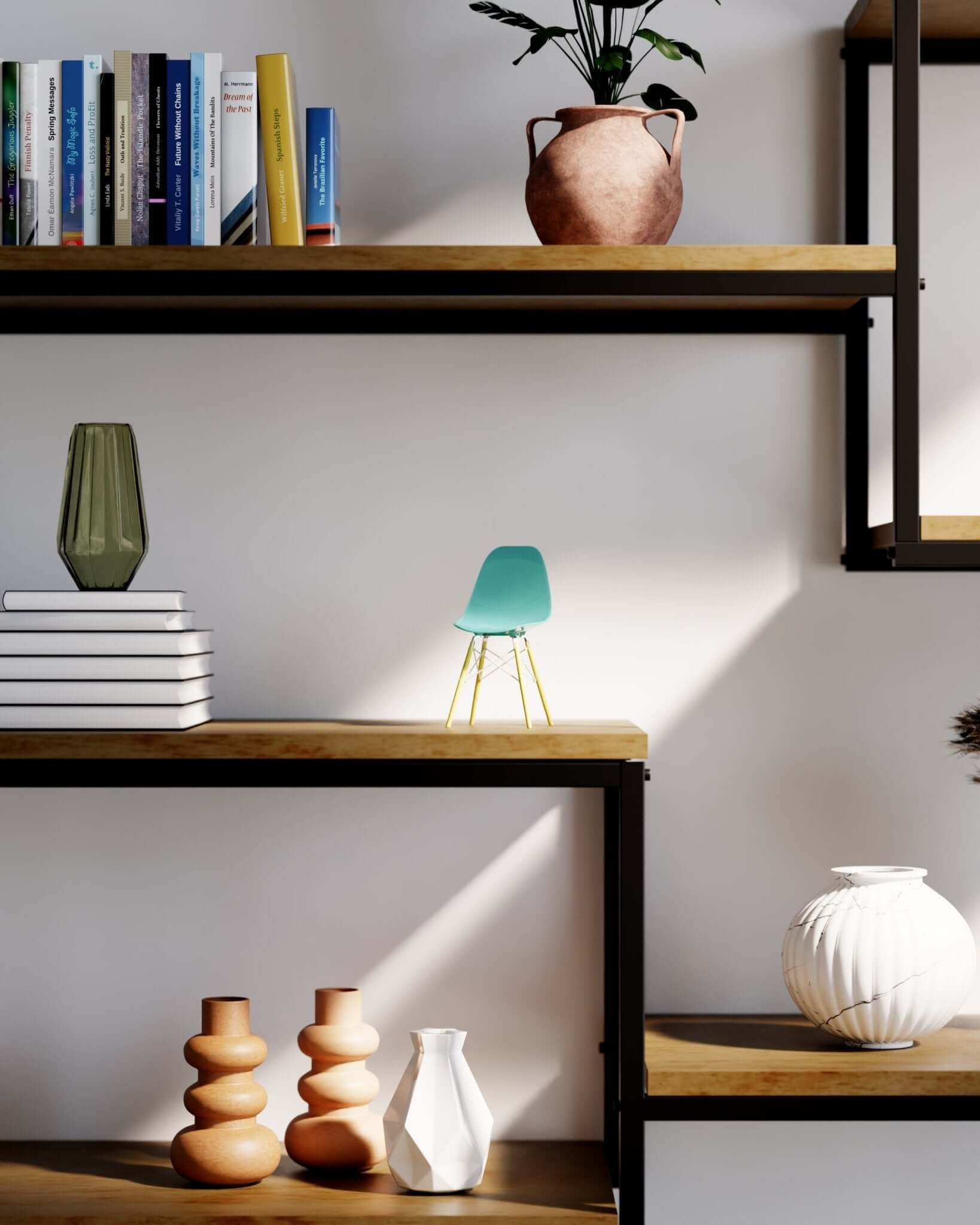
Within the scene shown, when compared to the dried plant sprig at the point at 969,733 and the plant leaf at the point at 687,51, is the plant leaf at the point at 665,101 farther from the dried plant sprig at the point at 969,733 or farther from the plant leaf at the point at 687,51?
the dried plant sprig at the point at 969,733

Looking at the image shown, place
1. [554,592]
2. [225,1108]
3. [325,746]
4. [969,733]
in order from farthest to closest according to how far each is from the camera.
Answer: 1. [554,592]
2. [969,733]
3. [225,1108]
4. [325,746]

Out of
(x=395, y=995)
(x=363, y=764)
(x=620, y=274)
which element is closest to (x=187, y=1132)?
(x=395, y=995)

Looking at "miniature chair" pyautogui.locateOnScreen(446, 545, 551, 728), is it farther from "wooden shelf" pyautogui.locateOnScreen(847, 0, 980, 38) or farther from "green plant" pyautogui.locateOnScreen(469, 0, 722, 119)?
"wooden shelf" pyautogui.locateOnScreen(847, 0, 980, 38)

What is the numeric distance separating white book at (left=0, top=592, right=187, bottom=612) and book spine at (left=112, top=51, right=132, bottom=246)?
41 cm

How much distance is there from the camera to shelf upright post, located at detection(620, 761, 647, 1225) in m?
1.34

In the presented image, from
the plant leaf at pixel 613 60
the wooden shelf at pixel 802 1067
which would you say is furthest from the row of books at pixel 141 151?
the wooden shelf at pixel 802 1067

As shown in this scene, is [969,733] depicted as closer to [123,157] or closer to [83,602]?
[83,602]

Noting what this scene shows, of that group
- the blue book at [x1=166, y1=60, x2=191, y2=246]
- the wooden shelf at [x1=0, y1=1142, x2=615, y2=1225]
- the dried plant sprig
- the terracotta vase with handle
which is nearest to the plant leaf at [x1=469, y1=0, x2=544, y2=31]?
the terracotta vase with handle

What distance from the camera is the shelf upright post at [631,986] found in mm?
1338

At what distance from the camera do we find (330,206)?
4.89 feet

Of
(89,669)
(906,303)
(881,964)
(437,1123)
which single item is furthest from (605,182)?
(437,1123)

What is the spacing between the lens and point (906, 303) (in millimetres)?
1381

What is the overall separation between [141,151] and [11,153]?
5.8 inches

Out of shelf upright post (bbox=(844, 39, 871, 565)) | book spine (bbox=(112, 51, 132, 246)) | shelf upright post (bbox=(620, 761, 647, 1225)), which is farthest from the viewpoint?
shelf upright post (bbox=(844, 39, 871, 565))
